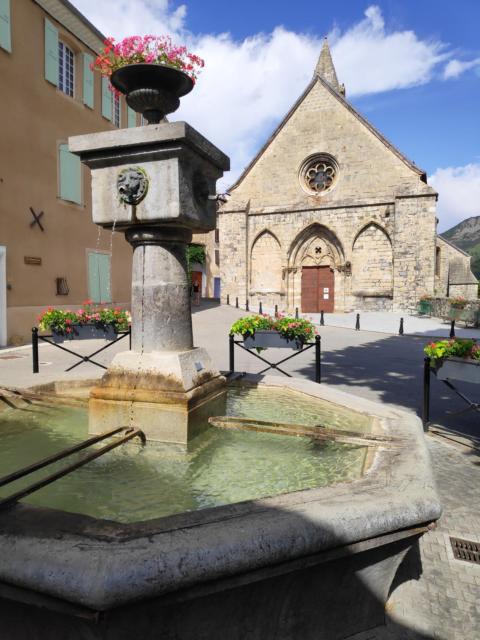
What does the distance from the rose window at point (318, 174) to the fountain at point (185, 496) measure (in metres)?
23.9

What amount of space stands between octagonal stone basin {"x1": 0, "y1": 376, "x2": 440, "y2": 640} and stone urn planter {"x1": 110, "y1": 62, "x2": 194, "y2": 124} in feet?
9.09

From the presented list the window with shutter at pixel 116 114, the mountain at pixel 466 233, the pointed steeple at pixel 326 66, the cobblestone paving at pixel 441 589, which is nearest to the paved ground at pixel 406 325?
the window with shutter at pixel 116 114

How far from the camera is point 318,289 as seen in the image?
87.8ft

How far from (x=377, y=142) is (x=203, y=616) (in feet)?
87.8

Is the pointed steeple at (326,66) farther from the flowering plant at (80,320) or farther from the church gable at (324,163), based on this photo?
the flowering plant at (80,320)

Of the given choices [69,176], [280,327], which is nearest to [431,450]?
[280,327]

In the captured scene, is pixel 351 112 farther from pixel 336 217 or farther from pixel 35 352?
pixel 35 352

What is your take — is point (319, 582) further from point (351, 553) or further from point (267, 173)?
point (267, 173)

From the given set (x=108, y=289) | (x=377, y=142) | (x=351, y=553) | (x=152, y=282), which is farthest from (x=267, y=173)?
(x=351, y=553)

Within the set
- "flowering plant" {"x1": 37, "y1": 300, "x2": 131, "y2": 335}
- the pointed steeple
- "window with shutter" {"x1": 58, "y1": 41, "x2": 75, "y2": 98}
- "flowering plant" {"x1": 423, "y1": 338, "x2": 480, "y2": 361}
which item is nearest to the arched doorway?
"window with shutter" {"x1": 58, "y1": 41, "x2": 75, "y2": 98}

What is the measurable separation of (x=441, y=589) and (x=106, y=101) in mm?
17086

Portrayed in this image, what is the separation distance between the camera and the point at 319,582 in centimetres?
180

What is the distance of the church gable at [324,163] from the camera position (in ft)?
80.4

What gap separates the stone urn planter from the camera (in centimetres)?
320
